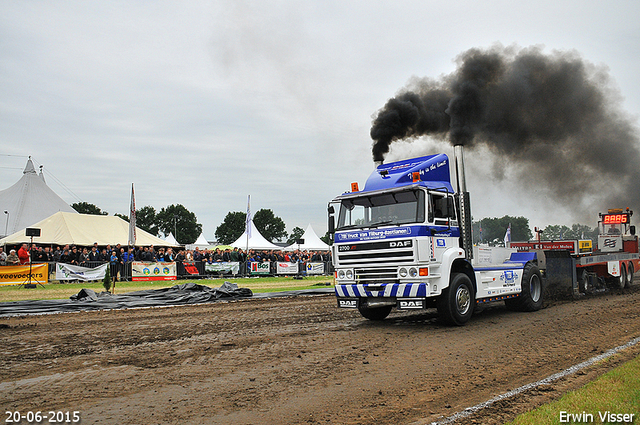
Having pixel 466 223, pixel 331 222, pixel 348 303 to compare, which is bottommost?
pixel 348 303

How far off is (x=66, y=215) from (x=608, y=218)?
33493 millimetres

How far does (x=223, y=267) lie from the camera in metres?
28.0

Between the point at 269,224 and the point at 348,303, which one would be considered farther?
the point at 269,224

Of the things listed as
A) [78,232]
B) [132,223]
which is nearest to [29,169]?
[78,232]

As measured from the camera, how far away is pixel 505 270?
11.6 metres

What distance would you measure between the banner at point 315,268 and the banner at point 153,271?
9.83 m

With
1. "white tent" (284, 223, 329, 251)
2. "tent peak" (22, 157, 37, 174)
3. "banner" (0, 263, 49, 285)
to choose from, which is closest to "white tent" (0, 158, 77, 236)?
"tent peak" (22, 157, 37, 174)

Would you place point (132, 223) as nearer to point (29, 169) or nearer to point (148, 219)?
point (29, 169)

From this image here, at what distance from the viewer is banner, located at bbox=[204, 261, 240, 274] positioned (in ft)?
89.8

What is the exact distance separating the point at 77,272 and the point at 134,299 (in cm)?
976

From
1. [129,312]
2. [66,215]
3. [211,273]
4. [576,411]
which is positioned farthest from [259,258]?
[576,411]

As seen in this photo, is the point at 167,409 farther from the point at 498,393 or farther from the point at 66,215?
the point at 66,215

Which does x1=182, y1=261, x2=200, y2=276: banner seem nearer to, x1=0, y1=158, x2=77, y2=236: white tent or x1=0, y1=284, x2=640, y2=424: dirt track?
x1=0, y1=284, x2=640, y2=424: dirt track

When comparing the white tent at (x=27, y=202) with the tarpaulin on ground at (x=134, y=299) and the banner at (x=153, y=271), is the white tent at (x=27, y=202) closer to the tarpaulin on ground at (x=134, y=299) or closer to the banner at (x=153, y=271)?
the banner at (x=153, y=271)
